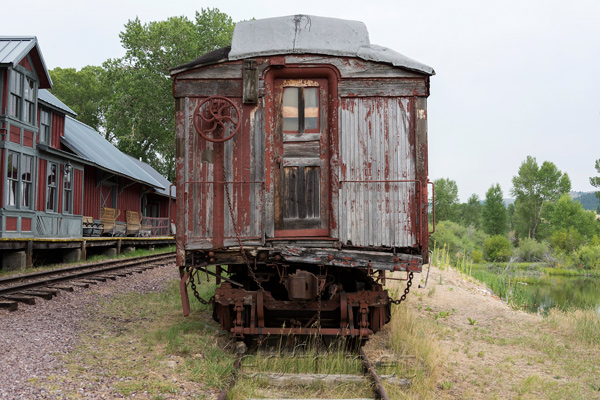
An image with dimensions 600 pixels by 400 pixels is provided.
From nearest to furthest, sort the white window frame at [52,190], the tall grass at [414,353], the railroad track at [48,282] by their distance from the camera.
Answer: the tall grass at [414,353], the railroad track at [48,282], the white window frame at [52,190]

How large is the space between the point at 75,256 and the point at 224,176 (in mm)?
12134

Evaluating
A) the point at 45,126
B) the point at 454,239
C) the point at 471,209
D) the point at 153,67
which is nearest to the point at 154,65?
the point at 153,67

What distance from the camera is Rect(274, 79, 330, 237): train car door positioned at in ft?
19.0

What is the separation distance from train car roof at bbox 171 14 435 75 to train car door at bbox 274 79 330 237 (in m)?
0.42

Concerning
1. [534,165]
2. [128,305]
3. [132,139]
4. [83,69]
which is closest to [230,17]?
[132,139]

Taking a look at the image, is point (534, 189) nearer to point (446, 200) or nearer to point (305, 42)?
point (446, 200)

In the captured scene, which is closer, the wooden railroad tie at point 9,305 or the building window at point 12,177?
the wooden railroad tie at point 9,305

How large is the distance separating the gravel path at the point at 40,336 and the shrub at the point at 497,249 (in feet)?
150

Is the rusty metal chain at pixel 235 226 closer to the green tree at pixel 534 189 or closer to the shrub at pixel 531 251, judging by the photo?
the shrub at pixel 531 251

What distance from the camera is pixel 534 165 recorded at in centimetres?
6425

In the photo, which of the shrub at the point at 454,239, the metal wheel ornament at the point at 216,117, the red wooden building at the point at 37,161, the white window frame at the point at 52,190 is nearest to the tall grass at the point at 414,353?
the metal wheel ornament at the point at 216,117

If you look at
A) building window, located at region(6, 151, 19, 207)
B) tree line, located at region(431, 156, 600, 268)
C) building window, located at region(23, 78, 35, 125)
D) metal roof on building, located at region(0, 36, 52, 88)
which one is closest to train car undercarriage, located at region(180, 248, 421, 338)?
building window, located at region(6, 151, 19, 207)

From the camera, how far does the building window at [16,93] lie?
14359 millimetres

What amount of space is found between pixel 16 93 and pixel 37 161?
2.29 meters
